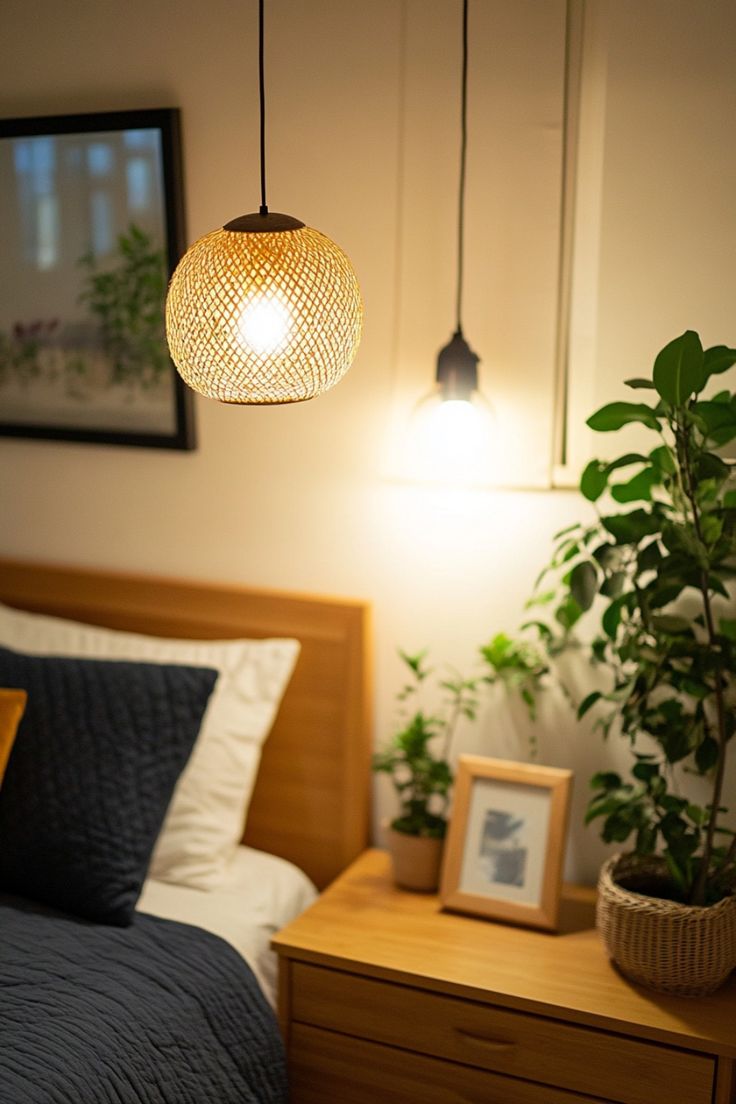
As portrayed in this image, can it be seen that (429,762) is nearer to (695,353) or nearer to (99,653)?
(99,653)

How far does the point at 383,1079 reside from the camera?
1960 millimetres

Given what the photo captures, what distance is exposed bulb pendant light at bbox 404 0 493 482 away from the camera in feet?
6.72

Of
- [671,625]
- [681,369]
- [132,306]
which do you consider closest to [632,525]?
[671,625]

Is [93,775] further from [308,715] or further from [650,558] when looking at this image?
[650,558]

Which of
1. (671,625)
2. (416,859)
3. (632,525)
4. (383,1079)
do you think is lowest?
(383,1079)

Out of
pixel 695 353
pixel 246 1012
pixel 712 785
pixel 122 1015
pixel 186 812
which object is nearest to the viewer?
pixel 695 353

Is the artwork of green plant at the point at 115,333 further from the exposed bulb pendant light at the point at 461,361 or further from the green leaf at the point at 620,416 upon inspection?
the green leaf at the point at 620,416

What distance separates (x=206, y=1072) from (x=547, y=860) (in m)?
0.64

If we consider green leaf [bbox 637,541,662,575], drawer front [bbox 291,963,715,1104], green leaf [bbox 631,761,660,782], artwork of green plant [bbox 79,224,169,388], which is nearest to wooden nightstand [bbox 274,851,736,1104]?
drawer front [bbox 291,963,715,1104]

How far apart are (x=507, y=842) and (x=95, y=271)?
53.7 inches

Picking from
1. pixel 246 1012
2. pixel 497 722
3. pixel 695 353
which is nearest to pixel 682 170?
pixel 695 353

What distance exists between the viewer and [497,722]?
226cm

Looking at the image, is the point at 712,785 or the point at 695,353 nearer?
the point at 695,353

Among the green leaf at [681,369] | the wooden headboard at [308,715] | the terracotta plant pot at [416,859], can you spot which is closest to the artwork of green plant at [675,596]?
the green leaf at [681,369]
